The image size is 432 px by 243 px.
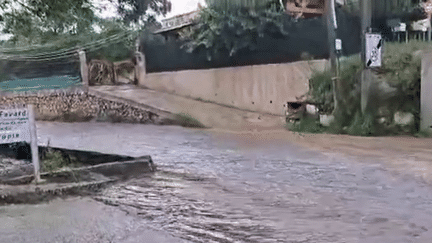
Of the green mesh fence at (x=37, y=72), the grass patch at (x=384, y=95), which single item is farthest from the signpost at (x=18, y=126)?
the green mesh fence at (x=37, y=72)

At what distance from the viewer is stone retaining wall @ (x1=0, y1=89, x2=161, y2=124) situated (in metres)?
15.0

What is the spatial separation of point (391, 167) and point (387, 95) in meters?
3.70

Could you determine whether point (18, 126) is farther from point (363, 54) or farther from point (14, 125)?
point (363, 54)

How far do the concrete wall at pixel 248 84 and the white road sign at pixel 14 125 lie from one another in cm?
820

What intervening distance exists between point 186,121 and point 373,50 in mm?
6139

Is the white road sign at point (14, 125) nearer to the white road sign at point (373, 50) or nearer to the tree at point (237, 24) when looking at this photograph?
the white road sign at point (373, 50)

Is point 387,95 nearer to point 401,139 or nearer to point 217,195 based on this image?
point 401,139

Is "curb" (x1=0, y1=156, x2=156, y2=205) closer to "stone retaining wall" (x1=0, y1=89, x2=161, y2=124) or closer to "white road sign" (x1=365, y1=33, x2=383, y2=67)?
"white road sign" (x1=365, y1=33, x2=383, y2=67)

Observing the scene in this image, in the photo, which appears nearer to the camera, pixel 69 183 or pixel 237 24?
pixel 69 183

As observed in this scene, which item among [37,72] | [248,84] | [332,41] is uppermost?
[332,41]

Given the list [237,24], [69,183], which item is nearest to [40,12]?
[69,183]

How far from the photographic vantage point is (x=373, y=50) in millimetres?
9555

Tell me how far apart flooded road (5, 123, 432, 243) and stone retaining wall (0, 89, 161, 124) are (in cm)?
625

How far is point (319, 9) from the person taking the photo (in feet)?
34.2
